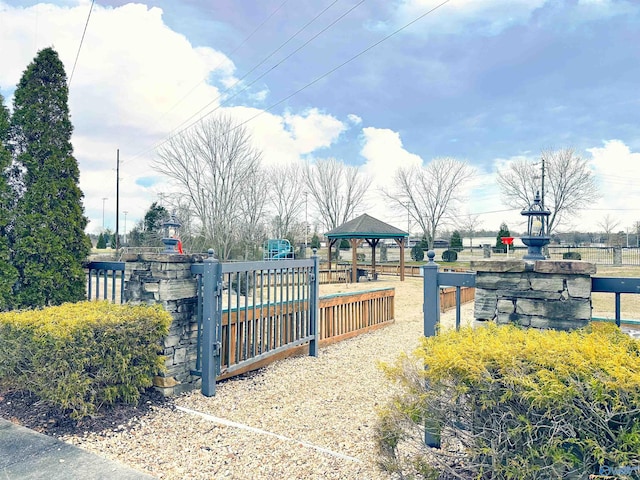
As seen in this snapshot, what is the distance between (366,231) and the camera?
17.1 m

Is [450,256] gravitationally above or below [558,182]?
below

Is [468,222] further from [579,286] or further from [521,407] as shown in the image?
[521,407]

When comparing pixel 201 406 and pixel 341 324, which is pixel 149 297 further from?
pixel 341 324

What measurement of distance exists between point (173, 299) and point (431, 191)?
31.8m

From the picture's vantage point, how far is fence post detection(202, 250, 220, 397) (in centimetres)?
364

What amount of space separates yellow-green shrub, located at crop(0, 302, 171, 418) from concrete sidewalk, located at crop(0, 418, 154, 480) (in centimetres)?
28

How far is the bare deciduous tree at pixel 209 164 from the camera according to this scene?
63.8ft

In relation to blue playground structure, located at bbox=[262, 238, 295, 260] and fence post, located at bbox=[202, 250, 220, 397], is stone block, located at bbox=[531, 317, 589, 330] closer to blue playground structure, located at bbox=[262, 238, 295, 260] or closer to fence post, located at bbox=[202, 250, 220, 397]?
fence post, located at bbox=[202, 250, 220, 397]

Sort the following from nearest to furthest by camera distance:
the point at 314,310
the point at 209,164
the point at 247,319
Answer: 1. the point at 247,319
2. the point at 314,310
3. the point at 209,164

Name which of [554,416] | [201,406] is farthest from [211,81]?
[554,416]

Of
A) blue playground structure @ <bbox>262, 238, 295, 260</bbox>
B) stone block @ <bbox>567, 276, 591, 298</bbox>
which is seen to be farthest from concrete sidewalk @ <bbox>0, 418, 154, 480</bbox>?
blue playground structure @ <bbox>262, 238, 295, 260</bbox>

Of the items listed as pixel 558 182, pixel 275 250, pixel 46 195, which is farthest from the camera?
pixel 558 182

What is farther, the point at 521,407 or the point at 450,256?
the point at 450,256

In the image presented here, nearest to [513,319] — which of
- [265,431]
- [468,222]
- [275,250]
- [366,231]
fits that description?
[265,431]
